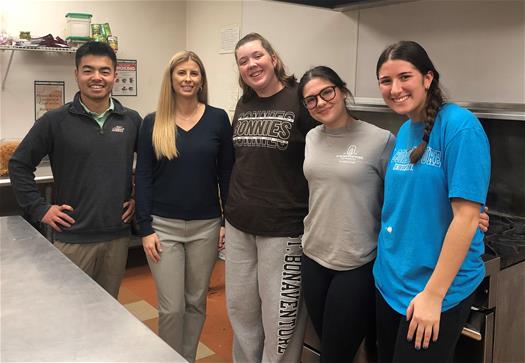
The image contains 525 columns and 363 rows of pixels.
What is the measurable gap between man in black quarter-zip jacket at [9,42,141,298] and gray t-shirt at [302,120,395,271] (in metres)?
0.83

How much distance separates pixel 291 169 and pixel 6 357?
1031mm

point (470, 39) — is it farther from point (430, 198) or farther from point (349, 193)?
point (430, 198)

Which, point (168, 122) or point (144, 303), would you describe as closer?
point (168, 122)

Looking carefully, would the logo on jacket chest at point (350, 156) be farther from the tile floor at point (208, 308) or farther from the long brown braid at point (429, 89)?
the tile floor at point (208, 308)

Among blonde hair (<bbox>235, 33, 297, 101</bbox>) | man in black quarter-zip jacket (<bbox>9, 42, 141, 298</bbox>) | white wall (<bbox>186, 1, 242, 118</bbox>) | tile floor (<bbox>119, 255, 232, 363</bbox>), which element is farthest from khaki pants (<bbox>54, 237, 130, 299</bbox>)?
white wall (<bbox>186, 1, 242, 118</bbox>)

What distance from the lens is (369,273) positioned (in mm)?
1491

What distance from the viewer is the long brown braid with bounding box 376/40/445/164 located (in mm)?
1216

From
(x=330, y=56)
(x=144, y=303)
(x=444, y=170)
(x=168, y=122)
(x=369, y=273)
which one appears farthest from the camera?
(x=144, y=303)

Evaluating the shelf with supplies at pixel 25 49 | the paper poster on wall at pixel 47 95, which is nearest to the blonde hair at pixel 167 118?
the shelf with supplies at pixel 25 49

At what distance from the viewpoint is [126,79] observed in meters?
4.01

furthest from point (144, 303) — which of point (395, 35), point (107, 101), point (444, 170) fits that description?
point (444, 170)

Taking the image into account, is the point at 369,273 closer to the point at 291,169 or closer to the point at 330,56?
the point at 291,169

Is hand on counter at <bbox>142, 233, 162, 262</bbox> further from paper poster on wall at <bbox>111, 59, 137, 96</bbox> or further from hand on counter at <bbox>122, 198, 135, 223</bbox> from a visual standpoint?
paper poster on wall at <bbox>111, 59, 137, 96</bbox>

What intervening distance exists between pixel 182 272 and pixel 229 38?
2215 mm
